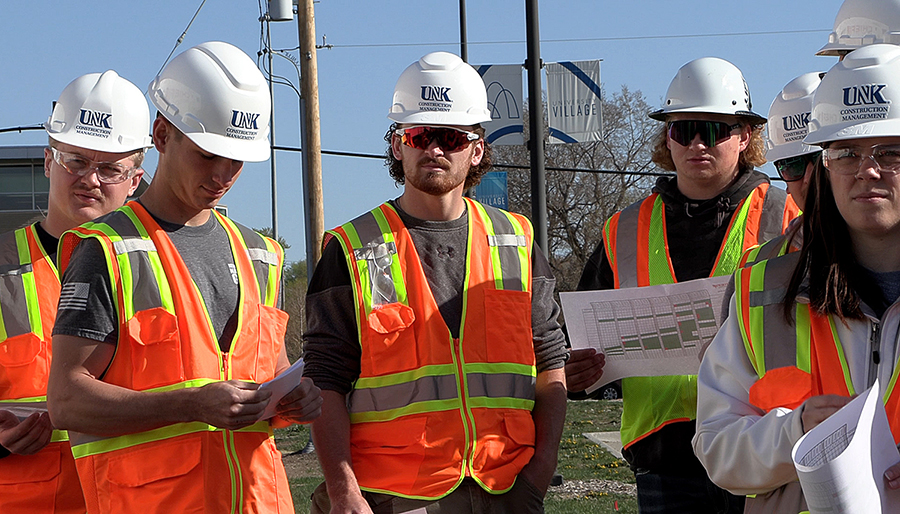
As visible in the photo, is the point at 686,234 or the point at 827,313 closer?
the point at 827,313

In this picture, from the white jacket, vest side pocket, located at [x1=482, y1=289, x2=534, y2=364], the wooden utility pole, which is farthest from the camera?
the wooden utility pole

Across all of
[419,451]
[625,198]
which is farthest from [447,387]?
[625,198]

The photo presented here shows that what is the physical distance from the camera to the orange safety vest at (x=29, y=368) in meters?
4.24

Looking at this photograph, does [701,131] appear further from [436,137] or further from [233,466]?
[233,466]

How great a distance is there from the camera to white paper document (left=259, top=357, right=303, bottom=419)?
342 cm

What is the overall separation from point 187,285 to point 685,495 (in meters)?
2.39

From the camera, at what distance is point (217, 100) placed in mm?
3781

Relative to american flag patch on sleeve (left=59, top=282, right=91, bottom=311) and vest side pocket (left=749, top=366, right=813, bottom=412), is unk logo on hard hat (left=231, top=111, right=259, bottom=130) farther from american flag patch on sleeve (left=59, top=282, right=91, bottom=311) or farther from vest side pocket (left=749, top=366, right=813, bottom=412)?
vest side pocket (left=749, top=366, right=813, bottom=412)

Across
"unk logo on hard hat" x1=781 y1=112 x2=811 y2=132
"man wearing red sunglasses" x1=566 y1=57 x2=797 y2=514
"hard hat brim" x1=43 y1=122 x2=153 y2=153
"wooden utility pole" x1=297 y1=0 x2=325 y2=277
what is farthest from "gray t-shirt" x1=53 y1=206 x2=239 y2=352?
"wooden utility pole" x1=297 y1=0 x2=325 y2=277

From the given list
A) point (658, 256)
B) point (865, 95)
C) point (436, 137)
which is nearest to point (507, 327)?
point (436, 137)

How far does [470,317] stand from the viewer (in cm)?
420

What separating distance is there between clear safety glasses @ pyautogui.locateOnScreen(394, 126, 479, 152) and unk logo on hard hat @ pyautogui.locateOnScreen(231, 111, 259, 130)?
762mm

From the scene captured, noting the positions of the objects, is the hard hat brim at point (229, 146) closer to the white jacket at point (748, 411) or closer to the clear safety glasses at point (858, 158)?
the white jacket at point (748, 411)

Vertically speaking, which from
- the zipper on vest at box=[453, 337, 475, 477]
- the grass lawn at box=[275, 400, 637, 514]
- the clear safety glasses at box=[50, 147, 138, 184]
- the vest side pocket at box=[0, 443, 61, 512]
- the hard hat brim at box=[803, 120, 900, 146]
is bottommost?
the grass lawn at box=[275, 400, 637, 514]
